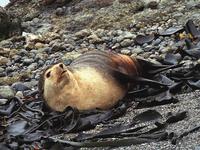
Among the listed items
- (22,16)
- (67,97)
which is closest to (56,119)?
(67,97)

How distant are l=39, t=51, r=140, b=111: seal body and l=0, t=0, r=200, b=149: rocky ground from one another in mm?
1217

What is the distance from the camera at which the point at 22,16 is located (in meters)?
12.8

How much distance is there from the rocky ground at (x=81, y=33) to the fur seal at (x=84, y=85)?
1189 millimetres

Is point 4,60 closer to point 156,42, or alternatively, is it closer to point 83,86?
point 156,42

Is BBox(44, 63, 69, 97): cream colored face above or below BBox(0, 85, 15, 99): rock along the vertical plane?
above

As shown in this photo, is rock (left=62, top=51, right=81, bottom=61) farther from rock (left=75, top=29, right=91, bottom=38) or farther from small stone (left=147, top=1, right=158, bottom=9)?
small stone (left=147, top=1, right=158, bottom=9)

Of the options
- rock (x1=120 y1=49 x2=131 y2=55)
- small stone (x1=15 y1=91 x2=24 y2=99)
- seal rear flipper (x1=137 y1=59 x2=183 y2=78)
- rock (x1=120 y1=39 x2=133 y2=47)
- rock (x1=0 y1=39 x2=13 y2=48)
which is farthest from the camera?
rock (x1=0 y1=39 x2=13 y2=48)

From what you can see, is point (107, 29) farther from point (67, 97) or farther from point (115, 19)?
point (67, 97)

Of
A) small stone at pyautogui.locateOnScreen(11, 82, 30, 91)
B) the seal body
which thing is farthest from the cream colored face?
small stone at pyautogui.locateOnScreen(11, 82, 30, 91)

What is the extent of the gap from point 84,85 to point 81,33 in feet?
15.9

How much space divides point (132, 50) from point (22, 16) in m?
4.27

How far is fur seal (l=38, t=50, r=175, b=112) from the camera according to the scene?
19.2 feet

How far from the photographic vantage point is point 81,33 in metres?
10.7

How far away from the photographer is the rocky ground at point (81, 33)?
29.0ft
